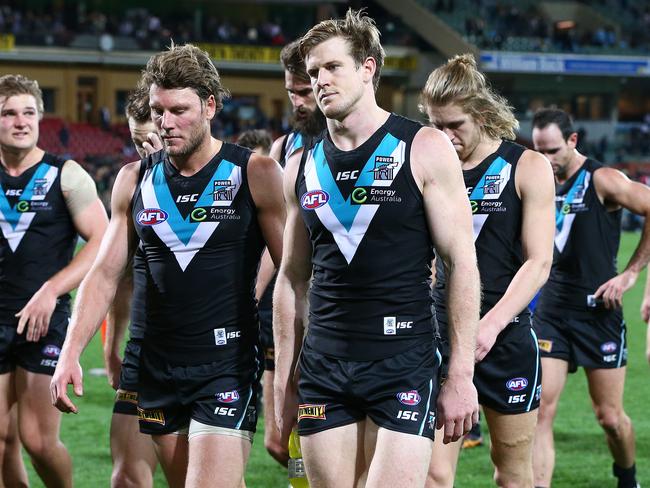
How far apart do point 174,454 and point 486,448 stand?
4.25 metres

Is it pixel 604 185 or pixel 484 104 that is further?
pixel 604 185

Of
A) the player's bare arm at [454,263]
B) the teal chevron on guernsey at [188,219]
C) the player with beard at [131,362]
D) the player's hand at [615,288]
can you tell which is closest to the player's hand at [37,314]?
the player with beard at [131,362]

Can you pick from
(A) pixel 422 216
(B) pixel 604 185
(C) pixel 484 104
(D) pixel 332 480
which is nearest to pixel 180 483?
(D) pixel 332 480

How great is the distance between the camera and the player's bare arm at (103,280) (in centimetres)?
464

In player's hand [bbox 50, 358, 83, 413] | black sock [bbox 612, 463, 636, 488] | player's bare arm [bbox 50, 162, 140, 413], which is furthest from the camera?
black sock [bbox 612, 463, 636, 488]

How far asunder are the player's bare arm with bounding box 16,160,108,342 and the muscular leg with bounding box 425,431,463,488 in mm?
2196

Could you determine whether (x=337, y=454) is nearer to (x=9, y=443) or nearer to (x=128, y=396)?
(x=128, y=396)

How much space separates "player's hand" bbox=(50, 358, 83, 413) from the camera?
14.9 ft

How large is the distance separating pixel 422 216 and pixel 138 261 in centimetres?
155

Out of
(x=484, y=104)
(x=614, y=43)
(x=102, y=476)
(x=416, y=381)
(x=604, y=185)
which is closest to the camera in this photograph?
(x=416, y=381)

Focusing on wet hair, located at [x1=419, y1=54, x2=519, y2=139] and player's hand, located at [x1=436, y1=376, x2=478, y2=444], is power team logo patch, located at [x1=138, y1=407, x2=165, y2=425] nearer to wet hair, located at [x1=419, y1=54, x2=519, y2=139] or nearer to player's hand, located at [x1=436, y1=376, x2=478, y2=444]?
player's hand, located at [x1=436, y1=376, x2=478, y2=444]

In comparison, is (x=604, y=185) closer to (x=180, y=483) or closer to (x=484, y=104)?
(x=484, y=104)

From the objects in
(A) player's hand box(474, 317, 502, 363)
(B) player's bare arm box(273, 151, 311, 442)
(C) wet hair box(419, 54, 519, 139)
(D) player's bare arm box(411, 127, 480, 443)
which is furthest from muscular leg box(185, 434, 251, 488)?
(C) wet hair box(419, 54, 519, 139)

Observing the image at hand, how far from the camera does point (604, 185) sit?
23.1 ft
